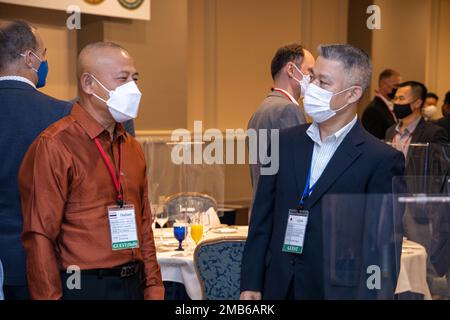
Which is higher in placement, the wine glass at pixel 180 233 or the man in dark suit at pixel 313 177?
the man in dark suit at pixel 313 177

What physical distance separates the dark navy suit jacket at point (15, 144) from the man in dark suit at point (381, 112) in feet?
18.0

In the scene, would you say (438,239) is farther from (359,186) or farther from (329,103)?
(329,103)

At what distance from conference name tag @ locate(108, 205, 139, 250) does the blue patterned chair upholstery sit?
1081 millimetres

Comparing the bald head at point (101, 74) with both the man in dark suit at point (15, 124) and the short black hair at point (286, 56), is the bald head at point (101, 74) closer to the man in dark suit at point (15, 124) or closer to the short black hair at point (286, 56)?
the man in dark suit at point (15, 124)

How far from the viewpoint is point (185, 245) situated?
4016mm

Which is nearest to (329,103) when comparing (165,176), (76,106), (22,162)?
(76,106)

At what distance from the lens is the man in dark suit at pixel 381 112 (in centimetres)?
751

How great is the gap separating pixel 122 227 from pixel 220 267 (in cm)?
119

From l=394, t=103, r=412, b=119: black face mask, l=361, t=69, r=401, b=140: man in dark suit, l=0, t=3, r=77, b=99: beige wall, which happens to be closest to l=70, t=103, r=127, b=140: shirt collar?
l=394, t=103, r=412, b=119: black face mask

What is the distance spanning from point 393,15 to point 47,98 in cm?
826

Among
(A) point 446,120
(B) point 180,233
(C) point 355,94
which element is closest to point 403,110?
(A) point 446,120

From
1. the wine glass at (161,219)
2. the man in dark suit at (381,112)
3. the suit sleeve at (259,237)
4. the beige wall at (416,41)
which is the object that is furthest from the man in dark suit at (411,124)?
the beige wall at (416,41)

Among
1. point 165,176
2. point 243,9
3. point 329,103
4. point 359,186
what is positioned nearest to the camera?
point 359,186

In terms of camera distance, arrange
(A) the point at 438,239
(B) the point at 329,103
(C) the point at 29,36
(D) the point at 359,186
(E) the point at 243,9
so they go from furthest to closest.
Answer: (E) the point at 243,9
(C) the point at 29,36
(B) the point at 329,103
(D) the point at 359,186
(A) the point at 438,239
